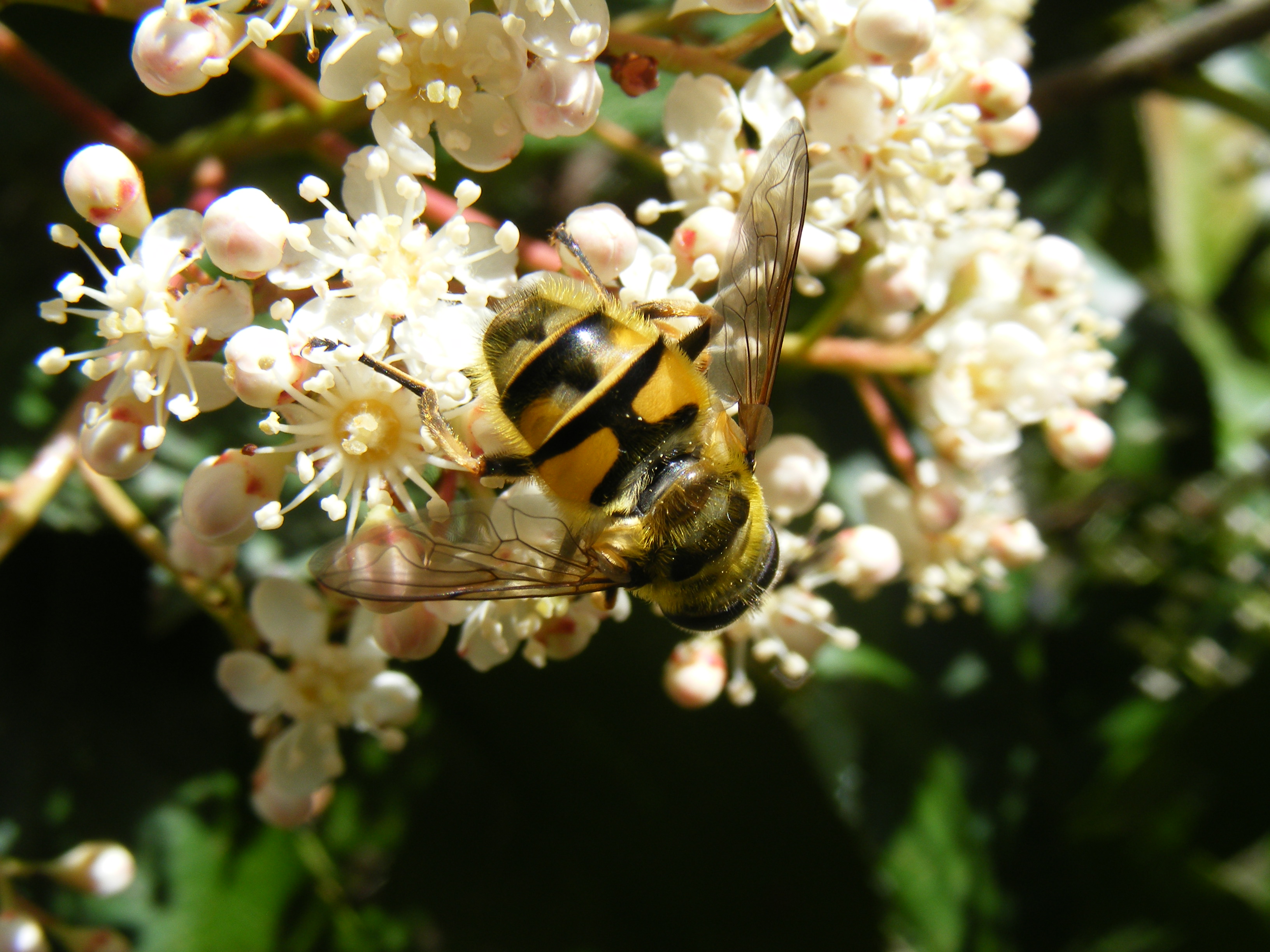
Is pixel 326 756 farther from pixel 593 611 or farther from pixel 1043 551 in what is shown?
pixel 1043 551

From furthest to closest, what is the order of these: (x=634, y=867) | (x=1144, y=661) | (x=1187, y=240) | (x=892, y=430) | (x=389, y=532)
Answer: (x=1187, y=240), (x=1144, y=661), (x=634, y=867), (x=892, y=430), (x=389, y=532)

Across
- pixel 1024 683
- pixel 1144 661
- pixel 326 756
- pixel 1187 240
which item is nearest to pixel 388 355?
pixel 326 756

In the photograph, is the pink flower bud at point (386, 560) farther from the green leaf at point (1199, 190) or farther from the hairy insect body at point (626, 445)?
the green leaf at point (1199, 190)

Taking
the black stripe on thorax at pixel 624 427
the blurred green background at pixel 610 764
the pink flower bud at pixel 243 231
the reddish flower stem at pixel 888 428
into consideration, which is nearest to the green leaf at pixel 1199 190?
the blurred green background at pixel 610 764

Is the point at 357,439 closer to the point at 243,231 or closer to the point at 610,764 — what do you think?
the point at 243,231

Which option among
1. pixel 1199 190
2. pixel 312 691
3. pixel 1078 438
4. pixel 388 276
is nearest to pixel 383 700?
pixel 312 691
